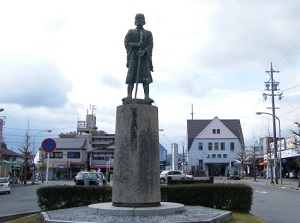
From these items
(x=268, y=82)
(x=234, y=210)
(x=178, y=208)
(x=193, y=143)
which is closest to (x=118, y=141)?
(x=178, y=208)

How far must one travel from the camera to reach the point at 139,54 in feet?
45.0

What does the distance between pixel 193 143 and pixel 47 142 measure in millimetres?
68961

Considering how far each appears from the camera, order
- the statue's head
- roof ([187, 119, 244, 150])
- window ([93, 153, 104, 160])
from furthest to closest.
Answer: window ([93, 153, 104, 160]) < roof ([187, 119, 244, 150]) < the statue's head

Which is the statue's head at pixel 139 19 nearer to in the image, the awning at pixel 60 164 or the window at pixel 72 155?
the awning at pixel 60 164

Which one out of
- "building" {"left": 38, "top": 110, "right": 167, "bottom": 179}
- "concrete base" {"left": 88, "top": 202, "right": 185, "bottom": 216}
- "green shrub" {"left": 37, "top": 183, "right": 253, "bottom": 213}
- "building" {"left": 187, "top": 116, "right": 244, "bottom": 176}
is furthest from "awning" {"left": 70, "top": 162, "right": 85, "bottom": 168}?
"concrete base" {"left": 88, "top": 202, "right": 185, "bottom": 216}

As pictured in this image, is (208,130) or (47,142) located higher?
(208,130)

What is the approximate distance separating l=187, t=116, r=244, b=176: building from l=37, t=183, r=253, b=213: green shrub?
2610 inches

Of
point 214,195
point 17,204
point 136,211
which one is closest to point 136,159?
point 136,211

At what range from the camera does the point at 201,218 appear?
10812 mm

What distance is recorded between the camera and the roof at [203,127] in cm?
8438

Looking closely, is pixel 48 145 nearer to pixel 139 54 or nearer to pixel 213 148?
pixel 139 54

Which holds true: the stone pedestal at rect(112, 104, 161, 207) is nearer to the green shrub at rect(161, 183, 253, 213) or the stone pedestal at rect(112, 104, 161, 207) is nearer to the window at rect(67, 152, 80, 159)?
the green shrub at rect(161, 183, 253, 213)

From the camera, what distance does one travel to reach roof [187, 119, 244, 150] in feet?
277

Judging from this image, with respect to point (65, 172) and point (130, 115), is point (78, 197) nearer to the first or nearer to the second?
point (130, 115)
